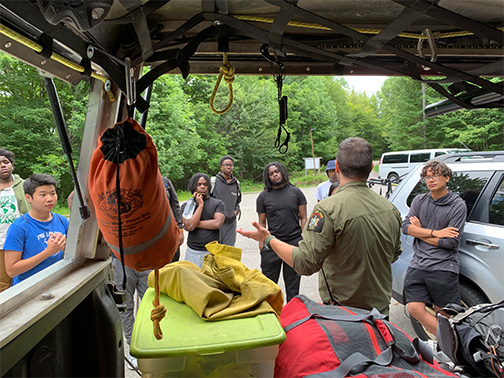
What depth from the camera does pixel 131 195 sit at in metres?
1.28

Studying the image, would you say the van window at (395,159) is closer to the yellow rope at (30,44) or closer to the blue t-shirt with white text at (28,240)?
the blue t-shirt with white text at (28,240)

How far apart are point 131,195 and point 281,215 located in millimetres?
3673

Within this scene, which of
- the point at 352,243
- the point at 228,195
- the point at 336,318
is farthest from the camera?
the point at 228,195

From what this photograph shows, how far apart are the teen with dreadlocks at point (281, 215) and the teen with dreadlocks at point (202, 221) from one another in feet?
2.13

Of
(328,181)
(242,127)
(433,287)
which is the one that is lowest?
(433,287)

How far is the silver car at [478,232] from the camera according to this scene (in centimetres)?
352

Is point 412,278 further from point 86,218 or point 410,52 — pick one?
point 86,218

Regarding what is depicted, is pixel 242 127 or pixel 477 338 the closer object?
pixel 477 338

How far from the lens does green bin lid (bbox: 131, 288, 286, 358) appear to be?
4.42 feet

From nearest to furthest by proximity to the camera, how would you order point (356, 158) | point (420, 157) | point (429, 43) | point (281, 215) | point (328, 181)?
point (429, 43)
point (356, 158)
point (281, 215)
point (328, 181)
point (420, 157)

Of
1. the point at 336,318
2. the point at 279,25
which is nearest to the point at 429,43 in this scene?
the point at 279,25

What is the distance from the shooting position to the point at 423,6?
1405mm

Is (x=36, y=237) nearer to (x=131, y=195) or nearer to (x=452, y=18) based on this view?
(x=131, y=195)

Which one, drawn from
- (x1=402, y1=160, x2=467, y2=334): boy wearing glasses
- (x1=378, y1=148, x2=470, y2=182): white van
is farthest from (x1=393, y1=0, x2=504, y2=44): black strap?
(x1=378, y1=148, x2=470, y2=182): white van
